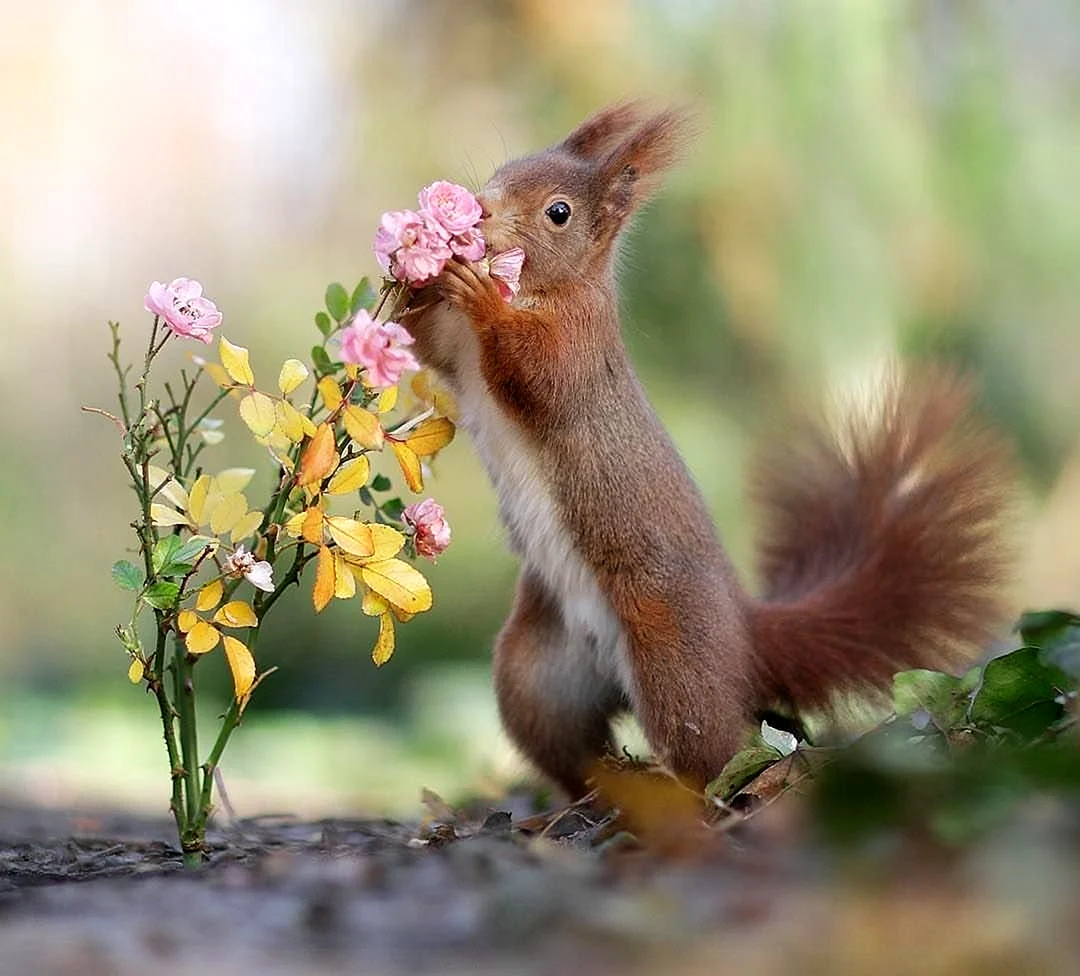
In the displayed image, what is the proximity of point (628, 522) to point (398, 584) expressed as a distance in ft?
1.88

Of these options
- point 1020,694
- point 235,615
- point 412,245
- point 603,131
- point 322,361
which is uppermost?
point 603,131

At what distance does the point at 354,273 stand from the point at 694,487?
147 inches

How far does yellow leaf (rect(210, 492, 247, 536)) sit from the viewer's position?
5.95 ft

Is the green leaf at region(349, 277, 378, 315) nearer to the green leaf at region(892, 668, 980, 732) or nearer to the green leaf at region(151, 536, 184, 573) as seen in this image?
the green leaf at region(151, 536, 184, 573)

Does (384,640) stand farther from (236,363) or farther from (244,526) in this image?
(236,363)

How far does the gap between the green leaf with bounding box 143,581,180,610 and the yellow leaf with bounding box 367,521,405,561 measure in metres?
0.25

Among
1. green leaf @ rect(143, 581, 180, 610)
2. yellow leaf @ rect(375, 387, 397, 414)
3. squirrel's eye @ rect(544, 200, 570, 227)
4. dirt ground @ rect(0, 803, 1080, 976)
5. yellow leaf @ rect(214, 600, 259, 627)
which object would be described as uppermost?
squirrel's eye @ rect(544, 200, 570, 227)

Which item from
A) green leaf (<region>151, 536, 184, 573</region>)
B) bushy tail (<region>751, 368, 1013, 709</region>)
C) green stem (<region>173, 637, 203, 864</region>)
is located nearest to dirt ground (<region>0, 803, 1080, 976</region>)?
green stem (<region>173, 637, 203, 864</region>)

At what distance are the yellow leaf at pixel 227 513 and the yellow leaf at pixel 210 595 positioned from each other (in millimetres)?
70

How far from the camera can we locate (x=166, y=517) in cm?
182

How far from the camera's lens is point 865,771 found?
111cm

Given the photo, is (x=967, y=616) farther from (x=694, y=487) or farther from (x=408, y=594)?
(x=408, y=594)

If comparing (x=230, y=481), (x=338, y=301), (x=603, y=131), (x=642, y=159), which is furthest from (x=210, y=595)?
(x=603, y=131)

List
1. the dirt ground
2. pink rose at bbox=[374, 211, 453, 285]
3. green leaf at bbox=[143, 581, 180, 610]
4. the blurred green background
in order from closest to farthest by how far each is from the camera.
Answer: the dirt ground
green leaf at bbox=[143, 581, 180, 610]
pink rose at bbox=[374, 211, 453, 285]
the blurred green background
